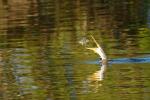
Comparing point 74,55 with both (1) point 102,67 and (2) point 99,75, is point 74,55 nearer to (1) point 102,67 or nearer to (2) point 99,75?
(1) point 102,67

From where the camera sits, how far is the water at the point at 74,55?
1422 cm

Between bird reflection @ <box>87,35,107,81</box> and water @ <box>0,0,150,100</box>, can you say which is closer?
water @ <box>0,0,150,100</box>

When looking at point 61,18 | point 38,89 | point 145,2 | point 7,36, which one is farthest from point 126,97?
point 145,2

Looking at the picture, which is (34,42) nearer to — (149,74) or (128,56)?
(128,56)

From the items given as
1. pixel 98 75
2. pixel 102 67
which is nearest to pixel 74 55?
pixel 102 67

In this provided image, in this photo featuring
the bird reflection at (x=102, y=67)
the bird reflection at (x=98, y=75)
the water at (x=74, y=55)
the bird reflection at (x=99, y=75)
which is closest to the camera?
the water at (x=74, y=55)

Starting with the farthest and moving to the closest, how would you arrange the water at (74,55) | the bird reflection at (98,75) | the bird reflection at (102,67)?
the bird reflection at (102,67), the bird reflection at (98,75), the water at (74,55)

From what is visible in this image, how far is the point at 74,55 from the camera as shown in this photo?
17500 millimetres

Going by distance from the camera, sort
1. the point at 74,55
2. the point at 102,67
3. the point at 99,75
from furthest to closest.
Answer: the point at 74,55
the point at 102,67
the point at 99,75

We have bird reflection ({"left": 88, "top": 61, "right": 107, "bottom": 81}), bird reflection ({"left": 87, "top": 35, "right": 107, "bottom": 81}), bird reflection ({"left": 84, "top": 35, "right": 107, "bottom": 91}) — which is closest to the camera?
bird reflection ({"left": 84, "top": 35, "right": 107, "bottom": 91})

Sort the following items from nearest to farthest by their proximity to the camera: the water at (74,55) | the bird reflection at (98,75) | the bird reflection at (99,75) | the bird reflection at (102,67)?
the water at (74,55) < the bird reflection at (98,75) < the bird reflection at (99,75) < the bird reflection at (102,67)

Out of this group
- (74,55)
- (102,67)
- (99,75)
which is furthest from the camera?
(74,55)

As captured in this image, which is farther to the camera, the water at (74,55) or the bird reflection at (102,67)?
the bird reflection at (102,67)

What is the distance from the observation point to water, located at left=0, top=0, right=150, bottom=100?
14.2m
